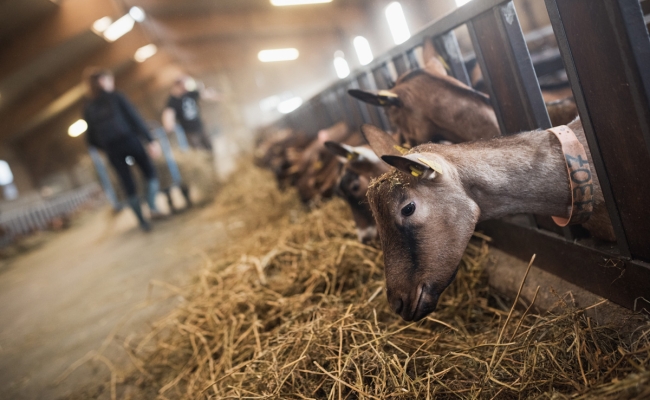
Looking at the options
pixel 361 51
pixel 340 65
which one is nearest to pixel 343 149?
pixel 361 51

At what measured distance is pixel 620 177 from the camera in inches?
60.7

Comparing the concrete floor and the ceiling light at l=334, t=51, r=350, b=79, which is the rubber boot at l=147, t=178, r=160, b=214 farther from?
the ceiling light at l=334, t=51, r=350, b=79

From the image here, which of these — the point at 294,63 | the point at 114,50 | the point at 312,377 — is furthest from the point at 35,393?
the point at 294,63

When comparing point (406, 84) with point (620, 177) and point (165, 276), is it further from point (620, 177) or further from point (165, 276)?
point (165, 276)

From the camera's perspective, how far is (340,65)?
18922 mm

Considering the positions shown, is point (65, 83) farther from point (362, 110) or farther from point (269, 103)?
point (269, 103)

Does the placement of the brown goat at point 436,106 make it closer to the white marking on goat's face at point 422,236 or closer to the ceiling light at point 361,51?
the white marking on goat's face at point 422,236

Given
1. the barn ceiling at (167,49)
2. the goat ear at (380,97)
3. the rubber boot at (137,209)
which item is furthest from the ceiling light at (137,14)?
the goat ear at (380,97)

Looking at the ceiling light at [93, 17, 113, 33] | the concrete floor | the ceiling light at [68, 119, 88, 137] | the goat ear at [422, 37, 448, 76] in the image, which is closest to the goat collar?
the goat ear at [422, 37, 448, 76]

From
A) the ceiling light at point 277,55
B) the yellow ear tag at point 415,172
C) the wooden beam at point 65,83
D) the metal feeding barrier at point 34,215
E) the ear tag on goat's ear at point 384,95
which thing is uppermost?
the ceiling light at point 277,55

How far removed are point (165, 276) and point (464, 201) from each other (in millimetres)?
4084

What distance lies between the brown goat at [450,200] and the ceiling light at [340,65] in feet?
53.3

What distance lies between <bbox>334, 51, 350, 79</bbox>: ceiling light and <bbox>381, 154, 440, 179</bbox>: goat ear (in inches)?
646

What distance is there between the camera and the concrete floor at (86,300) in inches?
131
